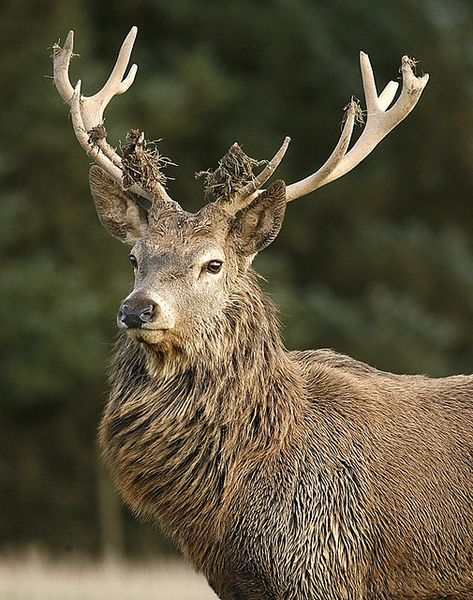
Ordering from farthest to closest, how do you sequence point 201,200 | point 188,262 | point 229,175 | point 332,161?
point 201,200 → point 332,161 → point 229,175 → point 188,262

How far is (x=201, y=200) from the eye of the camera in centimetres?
2223

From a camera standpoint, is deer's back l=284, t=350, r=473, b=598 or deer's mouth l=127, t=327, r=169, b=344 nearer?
deer's mouth l=127, t=327, r=169, b=344

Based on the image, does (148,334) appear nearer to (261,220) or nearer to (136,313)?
(136,313)

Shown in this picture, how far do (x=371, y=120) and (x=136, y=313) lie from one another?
218cm

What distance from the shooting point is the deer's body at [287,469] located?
6742 mm

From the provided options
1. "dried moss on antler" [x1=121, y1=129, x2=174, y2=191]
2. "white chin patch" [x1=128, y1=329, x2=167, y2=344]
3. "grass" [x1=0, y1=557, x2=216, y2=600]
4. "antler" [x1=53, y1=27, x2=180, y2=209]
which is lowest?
"grass" [x1=0, y1=557, x2=216, y2=600]

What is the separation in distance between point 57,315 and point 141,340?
12504 millimetres

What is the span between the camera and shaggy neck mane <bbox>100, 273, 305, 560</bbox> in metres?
6.95

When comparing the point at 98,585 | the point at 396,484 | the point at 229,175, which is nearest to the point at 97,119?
the point at 229,175

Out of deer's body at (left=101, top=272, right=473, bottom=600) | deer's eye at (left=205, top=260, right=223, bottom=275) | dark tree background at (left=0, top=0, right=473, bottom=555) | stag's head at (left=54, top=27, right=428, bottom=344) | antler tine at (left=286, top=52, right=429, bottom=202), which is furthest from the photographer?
dark tree background at (left=0, top=0, right=473, bottom=555)

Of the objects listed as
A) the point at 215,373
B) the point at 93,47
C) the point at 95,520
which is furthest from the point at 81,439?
the point at 215,373

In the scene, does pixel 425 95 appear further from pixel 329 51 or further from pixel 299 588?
pixel 299 588

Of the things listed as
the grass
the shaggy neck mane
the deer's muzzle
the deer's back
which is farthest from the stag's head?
the grass

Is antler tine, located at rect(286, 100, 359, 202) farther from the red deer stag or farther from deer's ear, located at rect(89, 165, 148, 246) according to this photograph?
deer's ear, located at rect(89, 165, 148, 246)
